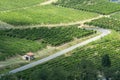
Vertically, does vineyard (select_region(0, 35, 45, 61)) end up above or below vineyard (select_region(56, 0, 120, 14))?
above

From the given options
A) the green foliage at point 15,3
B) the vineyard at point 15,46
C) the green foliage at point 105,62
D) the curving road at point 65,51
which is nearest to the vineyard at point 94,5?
the green foliage at point 15,3

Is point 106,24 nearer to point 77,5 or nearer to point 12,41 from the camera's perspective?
point 77,5

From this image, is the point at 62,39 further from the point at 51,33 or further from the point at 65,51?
the point at 65,51

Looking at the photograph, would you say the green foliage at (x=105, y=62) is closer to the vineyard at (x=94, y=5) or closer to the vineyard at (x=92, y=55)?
the vineyard at (x=92, y=55)

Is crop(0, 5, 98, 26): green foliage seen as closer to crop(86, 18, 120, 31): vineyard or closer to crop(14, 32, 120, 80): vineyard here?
crop(86, 18, 120, 31): vineyard

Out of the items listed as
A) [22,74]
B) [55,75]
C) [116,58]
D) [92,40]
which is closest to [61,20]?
[92,40]

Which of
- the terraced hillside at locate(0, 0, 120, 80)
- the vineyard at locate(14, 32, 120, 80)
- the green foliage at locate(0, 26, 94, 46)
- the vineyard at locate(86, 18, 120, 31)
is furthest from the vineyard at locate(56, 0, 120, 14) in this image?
the vineyard at locate(14, 32, 120, 80)
